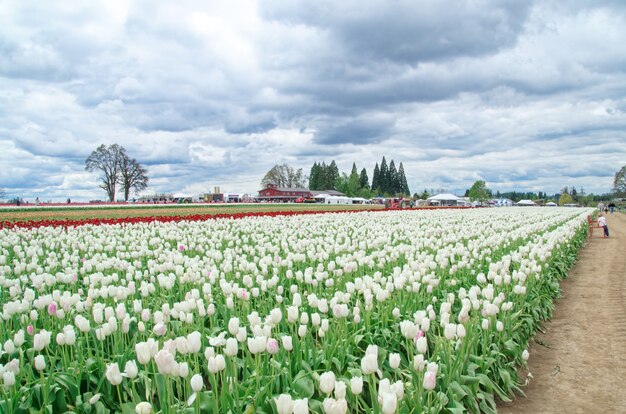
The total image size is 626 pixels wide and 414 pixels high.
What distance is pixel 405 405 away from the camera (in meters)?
3.43

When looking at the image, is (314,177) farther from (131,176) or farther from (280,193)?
(131,176)

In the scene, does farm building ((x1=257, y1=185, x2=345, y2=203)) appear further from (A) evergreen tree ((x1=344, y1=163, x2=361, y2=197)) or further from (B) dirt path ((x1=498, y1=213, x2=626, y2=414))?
(B) dirt path ((x1=498, y1=213, x2=626, y2=414))

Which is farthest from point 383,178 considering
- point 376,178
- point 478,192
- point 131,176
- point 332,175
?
point 131,176

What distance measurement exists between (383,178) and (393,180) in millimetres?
3076

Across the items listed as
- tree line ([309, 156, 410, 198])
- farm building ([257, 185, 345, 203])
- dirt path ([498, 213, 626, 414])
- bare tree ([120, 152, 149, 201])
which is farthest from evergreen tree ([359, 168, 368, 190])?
dirt path ([498, 213, 626, 414])

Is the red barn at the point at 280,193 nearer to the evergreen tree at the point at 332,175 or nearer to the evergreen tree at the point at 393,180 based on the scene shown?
the evergreen tree at the point at 332,175

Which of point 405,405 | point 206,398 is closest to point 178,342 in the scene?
point 206,398

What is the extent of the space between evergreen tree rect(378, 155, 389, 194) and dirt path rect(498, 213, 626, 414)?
401 feet

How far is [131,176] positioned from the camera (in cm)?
7406

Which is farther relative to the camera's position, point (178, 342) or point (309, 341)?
→ point (309, 341)

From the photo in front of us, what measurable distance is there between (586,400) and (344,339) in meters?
2.69

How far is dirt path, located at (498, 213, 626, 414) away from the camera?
471cm

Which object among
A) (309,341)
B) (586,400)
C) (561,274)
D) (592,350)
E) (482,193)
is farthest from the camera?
(482,193)

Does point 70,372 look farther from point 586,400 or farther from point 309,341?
point 586,400
